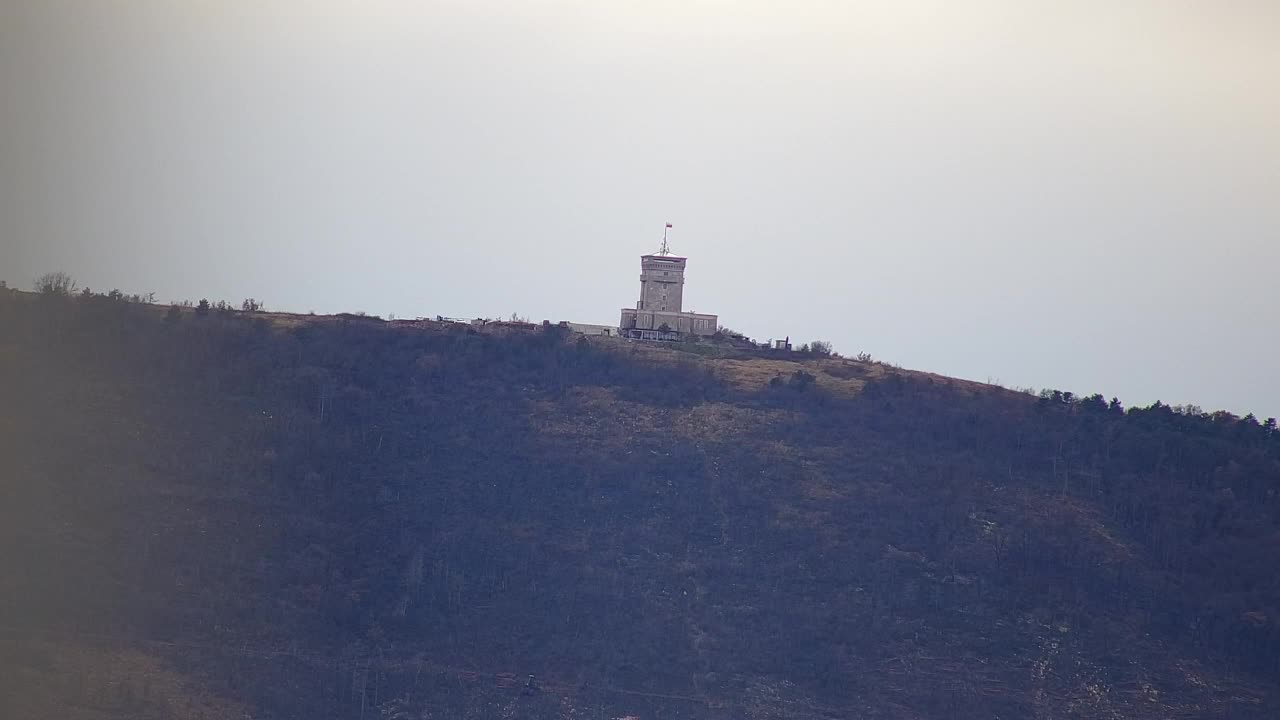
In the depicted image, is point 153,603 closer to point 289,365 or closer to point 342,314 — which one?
point 289,365

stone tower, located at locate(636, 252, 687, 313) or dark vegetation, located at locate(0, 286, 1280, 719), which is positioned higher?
stone tower, located at locate(636, 252, 687, 313)

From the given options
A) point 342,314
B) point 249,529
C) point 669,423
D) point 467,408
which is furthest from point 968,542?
point 342,314

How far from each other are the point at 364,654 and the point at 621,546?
39.0ft

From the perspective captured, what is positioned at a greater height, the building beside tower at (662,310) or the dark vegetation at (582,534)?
the building beside tower at (662,310)

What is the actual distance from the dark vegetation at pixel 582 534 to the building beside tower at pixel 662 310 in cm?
448

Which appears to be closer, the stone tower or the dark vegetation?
the dark vegetation

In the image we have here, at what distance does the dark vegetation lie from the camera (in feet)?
179

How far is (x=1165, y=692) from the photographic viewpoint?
56.8 m

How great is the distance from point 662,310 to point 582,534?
21.9 meters

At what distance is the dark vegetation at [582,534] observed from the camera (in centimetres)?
5469

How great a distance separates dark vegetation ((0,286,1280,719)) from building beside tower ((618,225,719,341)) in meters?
4.48

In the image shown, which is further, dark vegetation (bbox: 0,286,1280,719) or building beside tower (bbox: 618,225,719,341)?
building beside tower (bbox: 618,225,719,341)

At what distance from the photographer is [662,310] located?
274 feet

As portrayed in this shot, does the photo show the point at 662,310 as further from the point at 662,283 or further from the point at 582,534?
the point at 582,534
